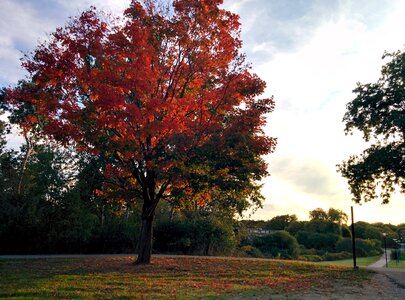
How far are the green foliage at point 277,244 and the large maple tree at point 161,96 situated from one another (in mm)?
18788

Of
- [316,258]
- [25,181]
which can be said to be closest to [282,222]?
[316,258]

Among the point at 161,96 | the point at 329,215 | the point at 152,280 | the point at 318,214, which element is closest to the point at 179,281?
the point at 152,280

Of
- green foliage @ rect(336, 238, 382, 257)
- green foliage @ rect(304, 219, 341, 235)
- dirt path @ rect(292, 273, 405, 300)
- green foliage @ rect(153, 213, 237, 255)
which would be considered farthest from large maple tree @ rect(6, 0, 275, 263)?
green foliage @ rect(304, 219, 341, 235)

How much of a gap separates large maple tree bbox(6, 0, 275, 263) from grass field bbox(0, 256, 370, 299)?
2749 millimetres

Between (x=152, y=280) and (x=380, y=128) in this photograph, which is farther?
(x=380, y=128)

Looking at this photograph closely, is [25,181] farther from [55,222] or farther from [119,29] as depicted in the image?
[119,29]

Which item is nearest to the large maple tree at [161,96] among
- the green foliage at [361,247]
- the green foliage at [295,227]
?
the green foliage at [361,247]

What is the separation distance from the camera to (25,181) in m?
28.7

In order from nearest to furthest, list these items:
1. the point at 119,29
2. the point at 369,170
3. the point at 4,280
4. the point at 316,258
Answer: the point at 4,280 < the point at 119,29 < the point at 369,170 < the point at 316,258

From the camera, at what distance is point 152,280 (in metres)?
11.4

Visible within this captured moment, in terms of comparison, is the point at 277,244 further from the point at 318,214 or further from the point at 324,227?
the point at 318,214

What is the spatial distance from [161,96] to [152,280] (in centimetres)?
786

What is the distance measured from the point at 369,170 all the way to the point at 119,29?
13.4 m

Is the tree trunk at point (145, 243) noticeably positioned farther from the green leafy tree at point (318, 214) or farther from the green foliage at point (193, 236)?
the green leafy tree at point (318, 214)
